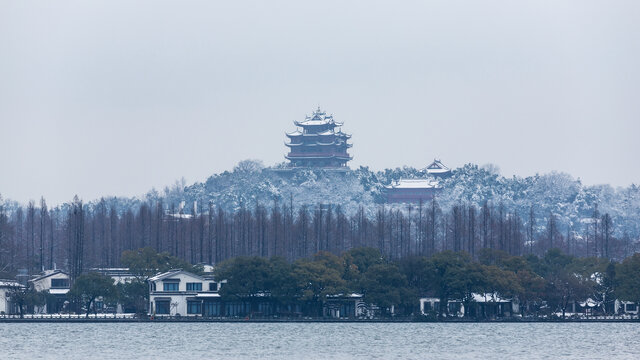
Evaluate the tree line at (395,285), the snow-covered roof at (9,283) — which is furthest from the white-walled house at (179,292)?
the snow-covered roof at (9,283)

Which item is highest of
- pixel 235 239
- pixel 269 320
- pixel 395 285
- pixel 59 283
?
pixel 235 239

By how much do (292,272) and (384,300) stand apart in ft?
18.5

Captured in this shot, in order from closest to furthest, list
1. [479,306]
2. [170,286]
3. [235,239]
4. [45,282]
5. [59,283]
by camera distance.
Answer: [479,306]
[170,286]
[45,282]
[59,283]
[235,239]

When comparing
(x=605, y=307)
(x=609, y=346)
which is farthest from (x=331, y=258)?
(x=609, y=346)

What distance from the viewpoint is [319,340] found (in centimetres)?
7506

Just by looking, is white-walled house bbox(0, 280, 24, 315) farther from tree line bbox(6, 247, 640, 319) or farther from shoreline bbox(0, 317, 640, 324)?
shoreline bbox(0, 317, 640, 324)

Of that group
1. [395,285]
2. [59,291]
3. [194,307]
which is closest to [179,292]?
[194,307]

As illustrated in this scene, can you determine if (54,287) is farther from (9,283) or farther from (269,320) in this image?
(269,320)

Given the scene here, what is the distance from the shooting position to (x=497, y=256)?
94750 mm

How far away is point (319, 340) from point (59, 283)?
2841cm

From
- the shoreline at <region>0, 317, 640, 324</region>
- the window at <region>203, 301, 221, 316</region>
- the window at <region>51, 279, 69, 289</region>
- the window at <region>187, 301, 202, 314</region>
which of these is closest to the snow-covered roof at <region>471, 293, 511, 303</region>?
the shoreline at <region>0, 317, 640, 324</region>

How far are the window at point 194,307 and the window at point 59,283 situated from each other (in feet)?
34.1

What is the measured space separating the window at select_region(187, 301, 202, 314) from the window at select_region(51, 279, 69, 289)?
10392 mm

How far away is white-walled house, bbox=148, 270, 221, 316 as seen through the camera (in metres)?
91.2
